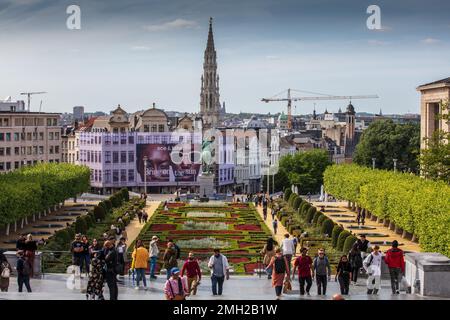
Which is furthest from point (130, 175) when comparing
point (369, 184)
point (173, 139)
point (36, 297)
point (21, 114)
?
point (36, 297)

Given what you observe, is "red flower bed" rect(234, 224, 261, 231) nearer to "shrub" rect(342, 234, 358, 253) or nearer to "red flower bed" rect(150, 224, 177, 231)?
→ "red flower bed" rect(150, 224, 177, 231)

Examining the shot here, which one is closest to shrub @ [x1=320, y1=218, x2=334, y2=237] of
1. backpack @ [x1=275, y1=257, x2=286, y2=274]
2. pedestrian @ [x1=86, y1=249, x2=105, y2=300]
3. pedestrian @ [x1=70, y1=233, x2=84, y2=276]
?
pedestrian @ [x1=70, y1=233, x2=84, y2=276]

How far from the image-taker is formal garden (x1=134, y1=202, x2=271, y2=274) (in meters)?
51.3

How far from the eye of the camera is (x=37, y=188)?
7175cm

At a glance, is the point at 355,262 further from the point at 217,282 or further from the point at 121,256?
the point at 121,256

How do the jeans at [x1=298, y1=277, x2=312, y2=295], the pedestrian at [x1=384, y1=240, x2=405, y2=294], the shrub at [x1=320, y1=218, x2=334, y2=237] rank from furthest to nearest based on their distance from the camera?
1. the shrub at [x1=320, y1=218, x2=334, y2=237]
2. the pedestrian at [x1=384, y1=240, x2=405, y2=294]
3. the jeans at [x1=298, y1=277, x2=312, y2=295]

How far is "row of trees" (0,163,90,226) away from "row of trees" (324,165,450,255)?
83.7 ft

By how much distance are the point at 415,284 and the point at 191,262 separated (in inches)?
271

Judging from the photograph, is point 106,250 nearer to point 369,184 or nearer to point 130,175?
point 369,184

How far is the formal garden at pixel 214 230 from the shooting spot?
5135 centimetres

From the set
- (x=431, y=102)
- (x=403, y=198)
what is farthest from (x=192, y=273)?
(x=431, y=102)

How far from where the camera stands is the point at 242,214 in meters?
81.5

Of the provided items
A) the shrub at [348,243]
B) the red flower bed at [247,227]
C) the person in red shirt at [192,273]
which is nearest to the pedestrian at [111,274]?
the person in red shirt at [192,273]

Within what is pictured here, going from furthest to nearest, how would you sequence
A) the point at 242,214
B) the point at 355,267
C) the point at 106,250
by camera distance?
the point at 242,214 < the point at 355,267 < the point at 106,250
